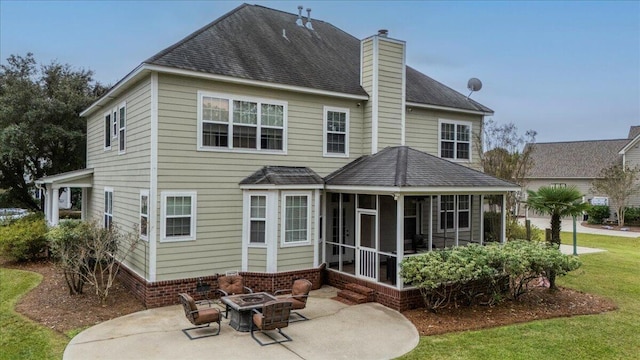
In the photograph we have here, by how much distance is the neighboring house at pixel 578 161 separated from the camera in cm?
3872

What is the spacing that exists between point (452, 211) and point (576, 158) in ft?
107

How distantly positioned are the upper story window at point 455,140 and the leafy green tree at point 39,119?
19560 millimetres

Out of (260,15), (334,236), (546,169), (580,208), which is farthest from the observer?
(546,169)

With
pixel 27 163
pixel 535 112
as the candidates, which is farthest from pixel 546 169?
pixel 27 163

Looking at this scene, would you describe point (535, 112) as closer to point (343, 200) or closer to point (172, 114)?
point (343, 200)

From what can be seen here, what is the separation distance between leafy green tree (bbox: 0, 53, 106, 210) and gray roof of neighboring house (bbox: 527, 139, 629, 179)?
119 ft

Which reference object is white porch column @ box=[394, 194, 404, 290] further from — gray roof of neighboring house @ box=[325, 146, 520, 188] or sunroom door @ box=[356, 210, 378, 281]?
sunroom door @ box=[356, 210, 378, 281]

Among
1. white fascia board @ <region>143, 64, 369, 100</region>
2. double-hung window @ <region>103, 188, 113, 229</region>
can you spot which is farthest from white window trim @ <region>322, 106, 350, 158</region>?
double-hung window @ <region>103, 188, 113, 229</region>

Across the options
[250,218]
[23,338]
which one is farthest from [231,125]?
[23,338]

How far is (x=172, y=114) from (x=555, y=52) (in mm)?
22893

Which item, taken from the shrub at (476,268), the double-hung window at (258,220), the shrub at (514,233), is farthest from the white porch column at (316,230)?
the shrub at (514,233)

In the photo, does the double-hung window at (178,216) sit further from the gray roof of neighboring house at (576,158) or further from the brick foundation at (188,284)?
the gray roof of neighboring house at (576,158)

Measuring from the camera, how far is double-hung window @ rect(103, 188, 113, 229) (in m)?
14.6

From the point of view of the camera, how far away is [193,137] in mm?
11336
